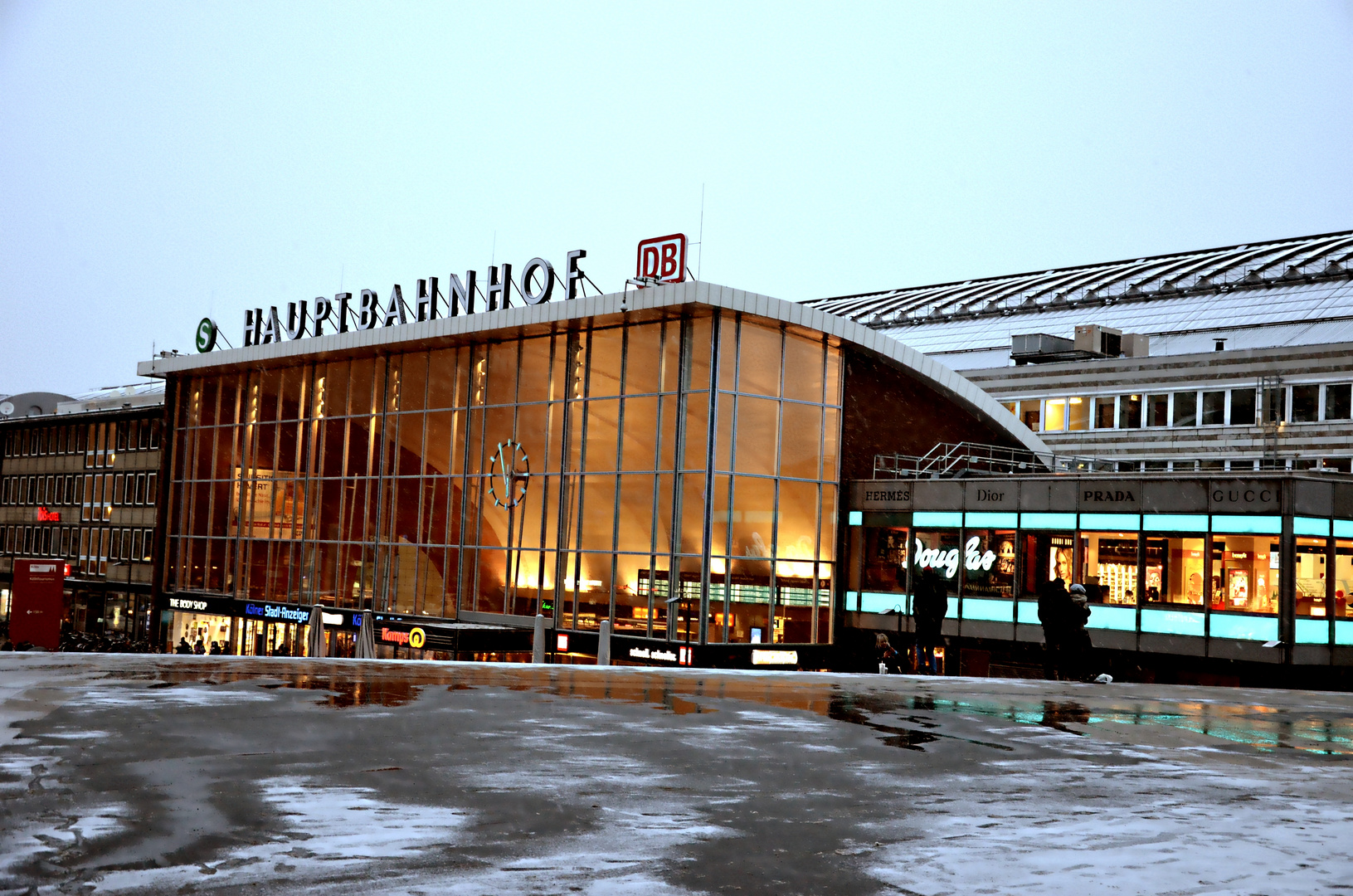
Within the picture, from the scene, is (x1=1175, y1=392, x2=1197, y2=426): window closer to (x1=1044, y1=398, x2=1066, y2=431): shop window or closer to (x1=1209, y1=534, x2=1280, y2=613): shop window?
(x1=1044, y1=398, x2=1066, y2=431): shop window

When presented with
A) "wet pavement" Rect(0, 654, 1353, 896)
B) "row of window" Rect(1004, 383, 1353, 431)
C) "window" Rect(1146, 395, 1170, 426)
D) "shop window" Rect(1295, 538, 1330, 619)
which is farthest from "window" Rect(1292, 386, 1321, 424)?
"wet pavement" Rect(0, 654, 1353, 896)

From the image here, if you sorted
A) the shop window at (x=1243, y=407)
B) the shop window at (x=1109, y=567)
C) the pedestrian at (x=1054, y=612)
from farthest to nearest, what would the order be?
the shop window at (x=1243, y=407) → the shop window at (x=1109, y=567) → the pedestrian at (x=1054, y=612)

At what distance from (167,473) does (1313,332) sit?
166ft

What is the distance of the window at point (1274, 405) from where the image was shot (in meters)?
51.3

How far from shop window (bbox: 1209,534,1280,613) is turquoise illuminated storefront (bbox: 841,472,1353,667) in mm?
32

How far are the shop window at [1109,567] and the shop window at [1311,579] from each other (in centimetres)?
410

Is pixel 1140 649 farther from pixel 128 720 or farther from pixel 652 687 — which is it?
pixel 128 720

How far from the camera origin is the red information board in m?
32.4

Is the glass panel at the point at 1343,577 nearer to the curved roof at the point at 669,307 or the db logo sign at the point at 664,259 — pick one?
the curved roof at the point at 669,307

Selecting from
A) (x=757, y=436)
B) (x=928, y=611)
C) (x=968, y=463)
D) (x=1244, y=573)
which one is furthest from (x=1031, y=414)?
(x=928, y=611)

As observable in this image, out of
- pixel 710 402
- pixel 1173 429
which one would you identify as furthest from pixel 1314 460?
pixel 710 402

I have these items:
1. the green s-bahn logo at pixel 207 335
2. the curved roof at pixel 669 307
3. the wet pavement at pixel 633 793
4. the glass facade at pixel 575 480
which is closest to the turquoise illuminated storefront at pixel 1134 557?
the glass facade at pixel 575 480

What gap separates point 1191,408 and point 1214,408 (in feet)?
3.14

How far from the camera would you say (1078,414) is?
58.1 m
